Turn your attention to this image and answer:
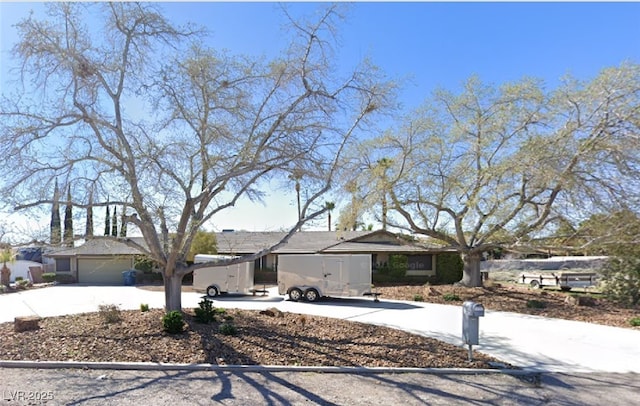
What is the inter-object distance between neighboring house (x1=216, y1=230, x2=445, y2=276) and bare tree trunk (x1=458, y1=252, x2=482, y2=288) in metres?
3.73

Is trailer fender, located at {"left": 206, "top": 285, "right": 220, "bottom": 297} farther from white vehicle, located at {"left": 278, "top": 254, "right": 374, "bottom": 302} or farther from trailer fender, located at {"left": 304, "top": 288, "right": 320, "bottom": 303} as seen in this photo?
trailer fender, located at {"left": 304, "top": 288, "right": 320, "bottom": 303}

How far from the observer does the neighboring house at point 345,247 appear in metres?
26.2

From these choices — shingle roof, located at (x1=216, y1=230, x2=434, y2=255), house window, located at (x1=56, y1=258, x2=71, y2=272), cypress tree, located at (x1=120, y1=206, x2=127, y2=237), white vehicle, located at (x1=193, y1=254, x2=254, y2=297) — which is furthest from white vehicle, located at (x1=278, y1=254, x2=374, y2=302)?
house window, located at (x1=56, y1=258, x2=71, y2=272)

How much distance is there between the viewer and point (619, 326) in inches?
466

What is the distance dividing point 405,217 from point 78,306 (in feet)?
43.9

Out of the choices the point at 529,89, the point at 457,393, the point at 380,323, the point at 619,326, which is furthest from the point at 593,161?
the point at 457,393

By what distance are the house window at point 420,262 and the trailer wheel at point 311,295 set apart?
10.2 meters

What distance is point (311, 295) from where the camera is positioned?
703 inches

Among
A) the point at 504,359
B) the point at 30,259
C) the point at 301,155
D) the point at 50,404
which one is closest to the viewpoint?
the point at 50,404

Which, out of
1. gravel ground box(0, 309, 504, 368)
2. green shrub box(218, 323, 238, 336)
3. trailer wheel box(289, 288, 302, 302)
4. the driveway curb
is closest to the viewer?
the driveway curb

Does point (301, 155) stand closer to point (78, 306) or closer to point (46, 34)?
point (46, 34)

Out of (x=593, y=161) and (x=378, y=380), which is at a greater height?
(x=593, y=161)

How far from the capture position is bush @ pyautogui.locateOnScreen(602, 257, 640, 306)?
15570 mm

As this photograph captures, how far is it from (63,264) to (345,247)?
2064 cm
